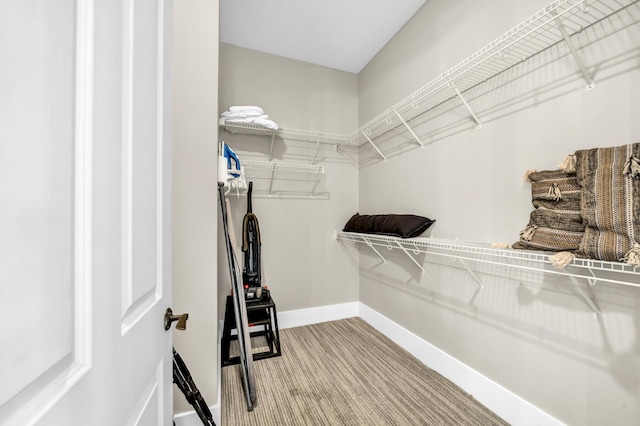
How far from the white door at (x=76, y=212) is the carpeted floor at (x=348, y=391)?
3.53ft

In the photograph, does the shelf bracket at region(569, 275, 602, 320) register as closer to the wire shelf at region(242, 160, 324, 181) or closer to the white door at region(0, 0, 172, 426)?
the white door at region(0, 0, 172, 426)

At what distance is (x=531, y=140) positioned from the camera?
4.32ft

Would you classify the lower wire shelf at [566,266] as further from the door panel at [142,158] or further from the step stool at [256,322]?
the door panel at [142,158]

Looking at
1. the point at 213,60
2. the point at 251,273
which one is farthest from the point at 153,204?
the point at 251,273

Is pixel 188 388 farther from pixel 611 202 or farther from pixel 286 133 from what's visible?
pixel 286 133

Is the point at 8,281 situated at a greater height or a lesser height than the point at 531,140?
lesser

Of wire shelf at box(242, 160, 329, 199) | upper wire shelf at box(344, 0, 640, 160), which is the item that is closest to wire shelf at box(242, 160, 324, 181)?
wire shelf at box(242, 160, 329, 199)

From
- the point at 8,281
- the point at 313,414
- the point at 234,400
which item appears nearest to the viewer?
the point at 8,281

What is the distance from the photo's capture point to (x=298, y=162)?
104 inches

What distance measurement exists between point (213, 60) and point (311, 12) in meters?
1.09

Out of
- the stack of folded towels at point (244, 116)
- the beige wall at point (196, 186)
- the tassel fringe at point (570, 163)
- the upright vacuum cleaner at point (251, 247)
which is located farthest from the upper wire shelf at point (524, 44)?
the upright vacuum cleaner at point (251, 247)

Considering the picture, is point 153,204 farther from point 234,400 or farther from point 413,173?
point 413,173

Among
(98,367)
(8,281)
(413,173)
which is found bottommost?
(98,367)

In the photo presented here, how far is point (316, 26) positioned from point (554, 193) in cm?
208
